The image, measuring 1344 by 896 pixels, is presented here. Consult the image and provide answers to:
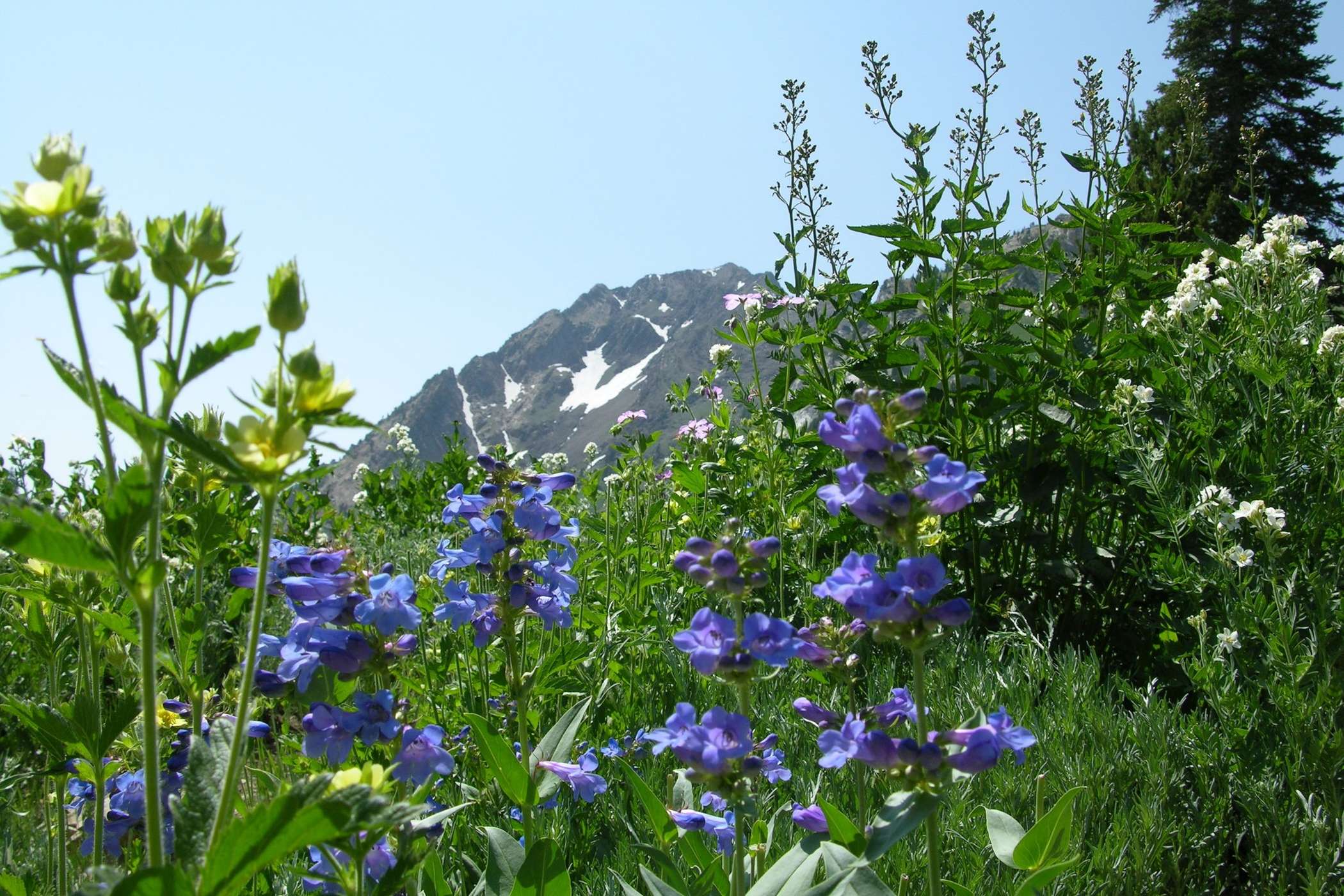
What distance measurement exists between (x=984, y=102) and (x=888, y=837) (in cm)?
386

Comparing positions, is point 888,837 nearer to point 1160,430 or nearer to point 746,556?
point 746,556

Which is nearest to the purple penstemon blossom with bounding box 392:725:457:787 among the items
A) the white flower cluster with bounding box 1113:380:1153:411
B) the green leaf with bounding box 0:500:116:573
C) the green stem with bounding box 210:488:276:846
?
the green stem with bounding box 210:488:276:846

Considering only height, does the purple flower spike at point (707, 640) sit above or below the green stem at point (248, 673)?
below

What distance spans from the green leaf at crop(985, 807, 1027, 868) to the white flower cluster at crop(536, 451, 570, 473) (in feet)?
17.3

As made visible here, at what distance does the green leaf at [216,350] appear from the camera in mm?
984

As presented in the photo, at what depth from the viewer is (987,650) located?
3.12 metres

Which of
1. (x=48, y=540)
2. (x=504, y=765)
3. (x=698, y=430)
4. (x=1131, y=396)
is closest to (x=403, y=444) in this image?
(x=698, y=430)

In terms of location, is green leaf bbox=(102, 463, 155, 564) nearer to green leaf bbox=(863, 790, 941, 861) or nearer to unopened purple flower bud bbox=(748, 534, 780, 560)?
unopened purple flower bud bbox=(748, 534, 780, 560)

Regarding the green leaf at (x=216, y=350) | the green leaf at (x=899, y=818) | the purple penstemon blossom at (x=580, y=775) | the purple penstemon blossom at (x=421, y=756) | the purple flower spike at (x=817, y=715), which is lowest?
the purple penstemon blossom at (x=580, y=775)

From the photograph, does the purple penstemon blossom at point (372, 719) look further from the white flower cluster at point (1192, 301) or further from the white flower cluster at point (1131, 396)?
the white flower cluster at point (1192, 301)

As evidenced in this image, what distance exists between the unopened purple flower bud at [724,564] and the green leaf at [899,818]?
0.37 m

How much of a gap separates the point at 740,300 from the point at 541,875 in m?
3.93

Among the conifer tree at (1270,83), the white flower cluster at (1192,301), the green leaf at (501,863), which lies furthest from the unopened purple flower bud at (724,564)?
the conifer tree at (1270,83)

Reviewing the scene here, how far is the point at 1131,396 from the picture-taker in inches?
128
